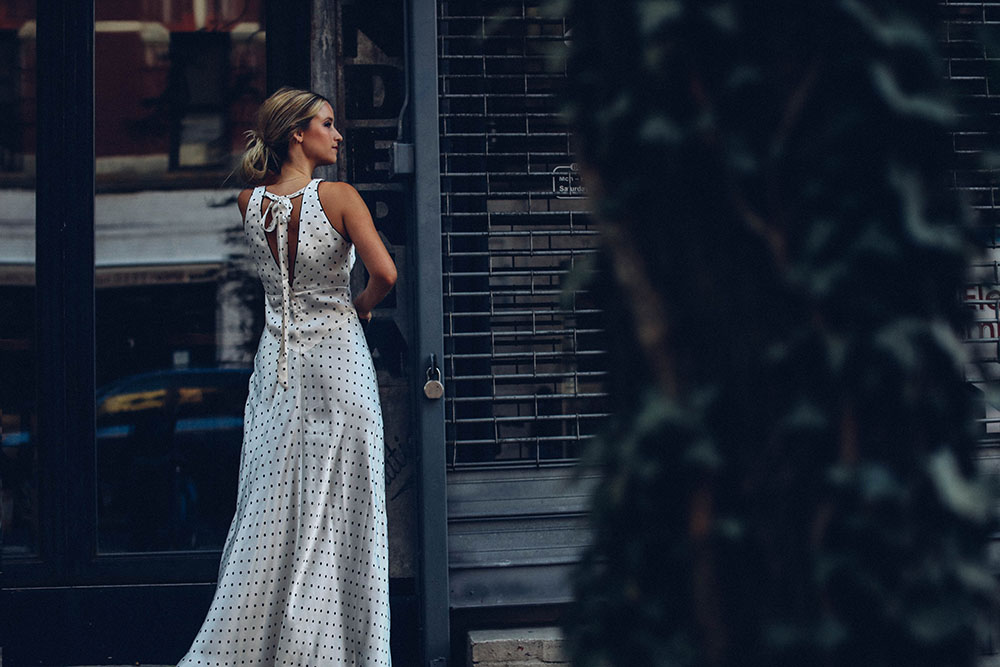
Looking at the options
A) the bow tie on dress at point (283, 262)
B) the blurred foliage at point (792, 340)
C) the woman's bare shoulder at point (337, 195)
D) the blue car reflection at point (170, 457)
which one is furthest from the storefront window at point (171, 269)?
the blurred foliage at point (792, 340)

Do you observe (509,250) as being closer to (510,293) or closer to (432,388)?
(510,293)

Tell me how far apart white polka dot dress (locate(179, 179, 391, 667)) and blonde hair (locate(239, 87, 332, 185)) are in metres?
0.16

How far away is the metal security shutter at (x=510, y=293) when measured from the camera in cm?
421

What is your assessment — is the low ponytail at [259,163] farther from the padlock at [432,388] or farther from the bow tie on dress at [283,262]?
the padlock at [432,388]

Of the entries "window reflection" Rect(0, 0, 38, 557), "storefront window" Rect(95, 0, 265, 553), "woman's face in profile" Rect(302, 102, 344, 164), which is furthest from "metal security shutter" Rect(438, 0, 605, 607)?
"window reflection" Rect(0, 0, 38, 557)

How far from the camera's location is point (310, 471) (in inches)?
138

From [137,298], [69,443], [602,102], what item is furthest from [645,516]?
[137,298]

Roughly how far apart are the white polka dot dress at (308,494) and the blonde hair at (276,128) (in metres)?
0.16

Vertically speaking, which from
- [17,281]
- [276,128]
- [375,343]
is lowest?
[375,343]

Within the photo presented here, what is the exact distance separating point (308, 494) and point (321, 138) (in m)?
1.22

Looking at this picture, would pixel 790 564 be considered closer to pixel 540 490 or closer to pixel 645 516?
pixel 645 516

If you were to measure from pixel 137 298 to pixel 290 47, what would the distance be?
1360mm

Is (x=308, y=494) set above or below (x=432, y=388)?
below

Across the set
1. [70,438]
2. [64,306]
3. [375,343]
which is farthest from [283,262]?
[70,438]
